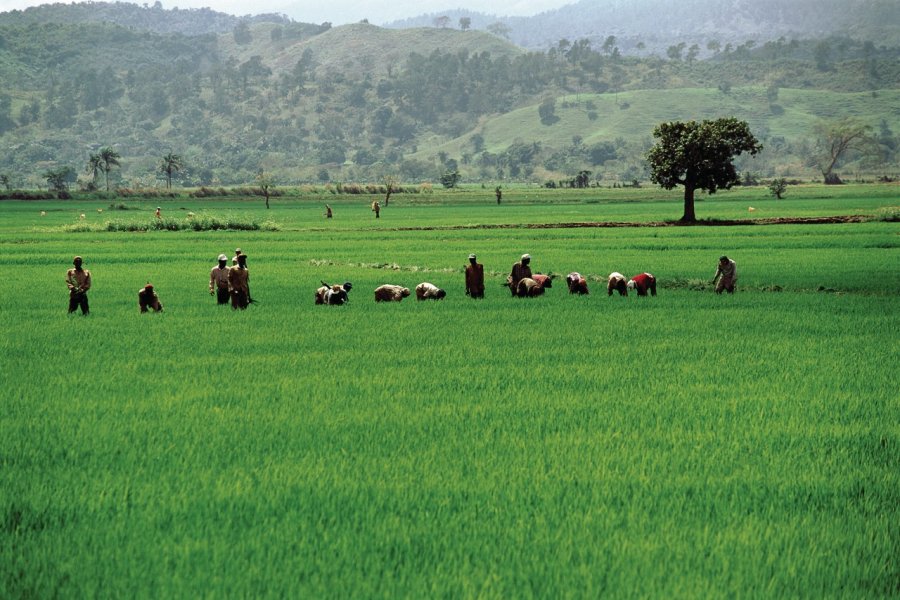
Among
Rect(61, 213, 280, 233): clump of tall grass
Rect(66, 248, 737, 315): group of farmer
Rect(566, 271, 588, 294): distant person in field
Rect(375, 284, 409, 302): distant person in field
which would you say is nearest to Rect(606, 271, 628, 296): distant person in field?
Rect(66, 248, 737, 315): group of farmer

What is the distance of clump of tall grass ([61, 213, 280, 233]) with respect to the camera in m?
65.9

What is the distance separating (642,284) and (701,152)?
41628 millimetres

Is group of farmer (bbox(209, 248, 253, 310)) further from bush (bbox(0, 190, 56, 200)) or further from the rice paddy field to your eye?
bush (bbox(0, 190, 56, 200))

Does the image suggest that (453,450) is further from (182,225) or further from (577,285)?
(182,225)

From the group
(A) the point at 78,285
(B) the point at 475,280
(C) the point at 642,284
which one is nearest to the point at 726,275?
(C) the point at 642,284

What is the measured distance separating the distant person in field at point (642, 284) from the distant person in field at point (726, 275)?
1795 mm

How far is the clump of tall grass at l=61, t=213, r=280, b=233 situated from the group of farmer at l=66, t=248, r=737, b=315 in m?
42.1

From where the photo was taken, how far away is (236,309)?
74.8 ft

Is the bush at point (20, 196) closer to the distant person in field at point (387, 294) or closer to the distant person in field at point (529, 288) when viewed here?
the distant person in field at point (387, 294)

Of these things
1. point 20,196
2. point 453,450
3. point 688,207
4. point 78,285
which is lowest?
point 453,450

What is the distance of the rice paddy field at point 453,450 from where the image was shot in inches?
263

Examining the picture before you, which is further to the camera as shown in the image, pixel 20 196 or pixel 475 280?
pixel 20 196

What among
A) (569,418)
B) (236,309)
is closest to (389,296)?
(236,309)

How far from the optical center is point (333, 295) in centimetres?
2392
